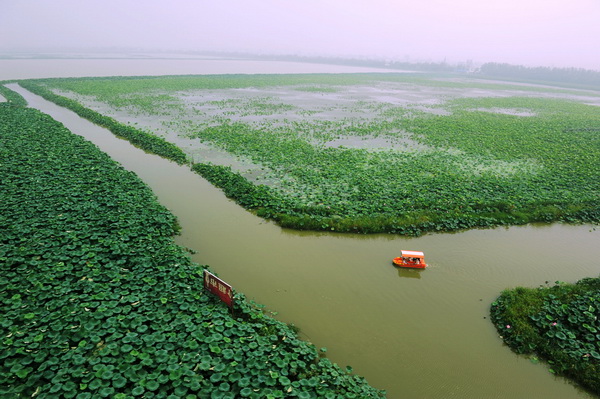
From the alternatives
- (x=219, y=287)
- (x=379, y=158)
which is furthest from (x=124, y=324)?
(x=379, y=158)

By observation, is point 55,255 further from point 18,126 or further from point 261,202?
point 18,126

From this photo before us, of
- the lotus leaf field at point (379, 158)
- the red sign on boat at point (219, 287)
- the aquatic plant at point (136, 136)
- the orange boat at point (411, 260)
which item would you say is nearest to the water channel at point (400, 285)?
the orange boat at point (411, 260)

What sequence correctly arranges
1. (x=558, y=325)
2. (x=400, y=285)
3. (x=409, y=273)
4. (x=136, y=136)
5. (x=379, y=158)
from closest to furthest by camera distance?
(x=558, y=325) → (x=400, y=285) → (x=409, y=273) → (x=379, y=158) → (x=136, y=136)

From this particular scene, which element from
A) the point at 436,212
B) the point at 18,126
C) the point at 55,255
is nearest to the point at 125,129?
the point at 18,126

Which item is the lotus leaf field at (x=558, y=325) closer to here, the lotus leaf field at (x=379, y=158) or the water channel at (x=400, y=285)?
the water channel at (x=400, y=285)

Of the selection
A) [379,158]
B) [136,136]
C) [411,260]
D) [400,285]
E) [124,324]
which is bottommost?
[400,285]

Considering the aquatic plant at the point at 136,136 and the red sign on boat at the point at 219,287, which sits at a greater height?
the aquatic plant at the point at 136,136

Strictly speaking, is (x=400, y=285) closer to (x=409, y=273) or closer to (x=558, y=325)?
(x=409, y=273)
